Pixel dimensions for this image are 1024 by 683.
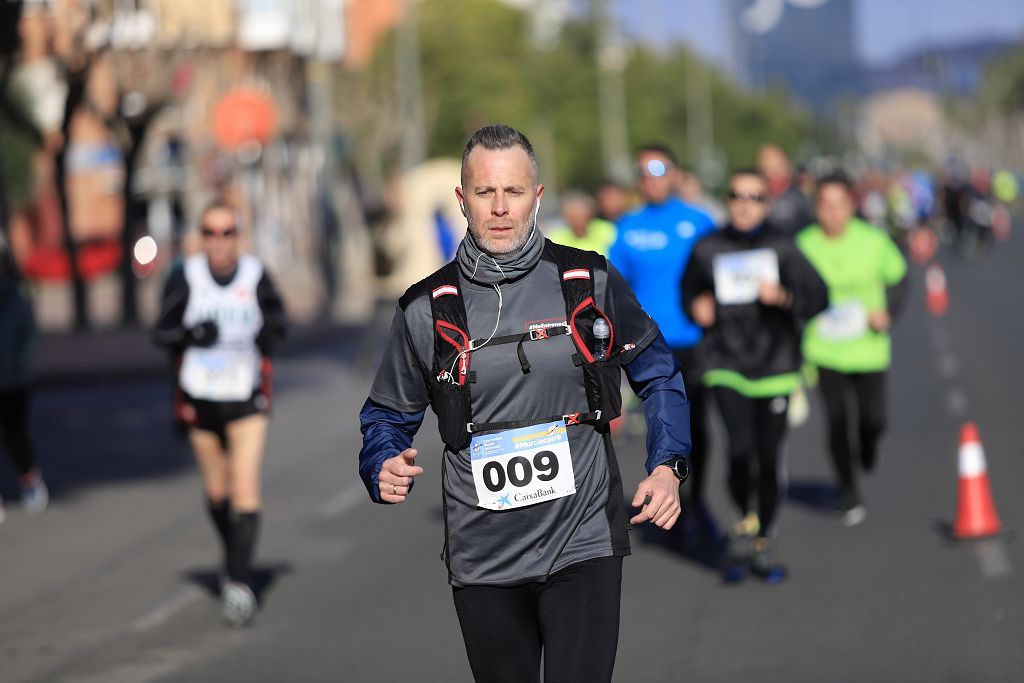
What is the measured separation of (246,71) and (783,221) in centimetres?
4460

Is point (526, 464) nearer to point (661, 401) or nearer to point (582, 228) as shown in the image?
point (661, 401)

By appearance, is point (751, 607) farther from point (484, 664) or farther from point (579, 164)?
point (579, 164)

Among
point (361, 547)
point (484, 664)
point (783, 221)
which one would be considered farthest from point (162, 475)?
point (484, 664)

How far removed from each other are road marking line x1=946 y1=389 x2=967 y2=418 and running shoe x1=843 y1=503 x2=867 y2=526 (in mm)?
5238

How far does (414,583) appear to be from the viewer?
9695 mm

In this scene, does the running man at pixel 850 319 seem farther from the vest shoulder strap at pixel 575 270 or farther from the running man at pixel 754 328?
the vest shoulder strap at pixel 575 270

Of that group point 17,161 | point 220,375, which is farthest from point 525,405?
point 17,161

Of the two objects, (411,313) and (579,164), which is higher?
(411,313)

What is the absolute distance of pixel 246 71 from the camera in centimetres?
5666

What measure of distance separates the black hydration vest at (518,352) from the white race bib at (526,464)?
26 millimetres

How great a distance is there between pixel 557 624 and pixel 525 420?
1.67ft

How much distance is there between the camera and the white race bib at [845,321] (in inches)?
417

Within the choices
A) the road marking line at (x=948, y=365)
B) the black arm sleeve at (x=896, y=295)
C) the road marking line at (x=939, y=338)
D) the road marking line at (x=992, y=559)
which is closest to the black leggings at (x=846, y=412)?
the black arm sleeve at (x=896, y=295)

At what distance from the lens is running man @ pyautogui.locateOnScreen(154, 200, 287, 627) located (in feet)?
28.6
